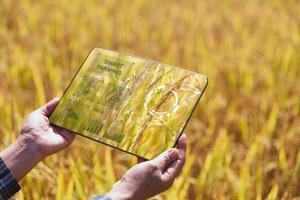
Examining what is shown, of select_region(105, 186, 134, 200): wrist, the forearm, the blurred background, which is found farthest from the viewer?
the blurred background

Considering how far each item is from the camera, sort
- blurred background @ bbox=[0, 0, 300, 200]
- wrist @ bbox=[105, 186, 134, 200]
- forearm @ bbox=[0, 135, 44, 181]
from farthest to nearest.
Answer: blurred background @ bbox=[0, 0, 300, 200] < forearm @ bbox=[0, 135, 44, 181] < wrist @ bbox=[105, 186, 134, 200]

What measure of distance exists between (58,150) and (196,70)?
3.95 ft

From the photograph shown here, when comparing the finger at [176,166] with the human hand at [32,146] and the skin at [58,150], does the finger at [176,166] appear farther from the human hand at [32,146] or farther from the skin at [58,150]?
the human hand at [32,146]

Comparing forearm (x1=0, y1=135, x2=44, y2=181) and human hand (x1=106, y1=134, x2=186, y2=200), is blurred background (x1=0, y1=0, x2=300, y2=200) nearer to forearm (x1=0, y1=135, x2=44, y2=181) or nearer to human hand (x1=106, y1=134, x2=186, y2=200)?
forearm (x1=0, y1=135, x2=44, y2=181)

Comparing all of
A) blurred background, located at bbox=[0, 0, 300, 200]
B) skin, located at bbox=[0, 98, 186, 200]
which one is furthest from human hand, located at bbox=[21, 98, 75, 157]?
blurred background, located at bbox=[0, 0, 300, 200]

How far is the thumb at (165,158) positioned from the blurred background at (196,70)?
26cm

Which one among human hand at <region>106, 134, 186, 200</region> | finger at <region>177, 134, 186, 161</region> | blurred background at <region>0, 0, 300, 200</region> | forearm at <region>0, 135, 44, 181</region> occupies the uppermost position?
finger at <region>177, 134, 186, 161</region>

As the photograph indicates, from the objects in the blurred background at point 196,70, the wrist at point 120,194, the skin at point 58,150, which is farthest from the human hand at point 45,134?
the wrist at point 120,194

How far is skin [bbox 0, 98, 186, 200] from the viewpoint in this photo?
1.02 metres

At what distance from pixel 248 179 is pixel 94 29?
5.13 ft

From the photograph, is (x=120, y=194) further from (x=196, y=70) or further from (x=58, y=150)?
(x=196, y=70)

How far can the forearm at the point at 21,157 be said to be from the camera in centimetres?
119

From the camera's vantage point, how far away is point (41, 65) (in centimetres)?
221

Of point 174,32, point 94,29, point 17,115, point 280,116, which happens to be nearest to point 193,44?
point 174,32
